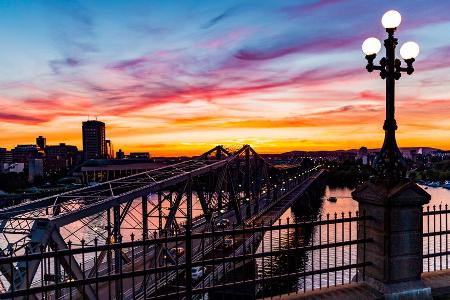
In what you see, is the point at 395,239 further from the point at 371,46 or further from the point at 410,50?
the point at 410,50

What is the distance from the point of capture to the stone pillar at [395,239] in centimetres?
708

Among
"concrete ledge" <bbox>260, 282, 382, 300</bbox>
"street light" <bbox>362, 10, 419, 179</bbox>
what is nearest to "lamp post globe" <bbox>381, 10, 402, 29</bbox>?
"street light" <bbox>362, 10, 419, 179</bbox>

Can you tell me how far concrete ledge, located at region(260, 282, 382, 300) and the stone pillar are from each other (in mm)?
140

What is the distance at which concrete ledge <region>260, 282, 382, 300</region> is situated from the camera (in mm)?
6769

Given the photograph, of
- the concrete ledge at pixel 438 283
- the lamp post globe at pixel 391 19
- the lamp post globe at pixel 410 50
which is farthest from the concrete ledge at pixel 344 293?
the lamp post globe at pixel 391 19

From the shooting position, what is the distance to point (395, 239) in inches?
280

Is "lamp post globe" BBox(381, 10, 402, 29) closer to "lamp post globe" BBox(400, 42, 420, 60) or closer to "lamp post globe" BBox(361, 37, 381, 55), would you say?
"lamp post globe" BBox(361, 37, 381, 55)

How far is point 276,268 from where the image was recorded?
1722 inches

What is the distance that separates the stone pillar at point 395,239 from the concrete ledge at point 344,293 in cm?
14

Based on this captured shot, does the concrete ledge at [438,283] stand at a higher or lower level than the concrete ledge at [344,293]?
lower

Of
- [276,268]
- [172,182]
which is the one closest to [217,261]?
[172,182]

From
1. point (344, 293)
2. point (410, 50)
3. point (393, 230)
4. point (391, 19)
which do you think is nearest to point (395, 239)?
point (393, 230)

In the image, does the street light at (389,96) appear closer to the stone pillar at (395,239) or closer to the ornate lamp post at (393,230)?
the ornate lamp post at (393,230)

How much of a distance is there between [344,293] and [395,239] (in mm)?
1181
